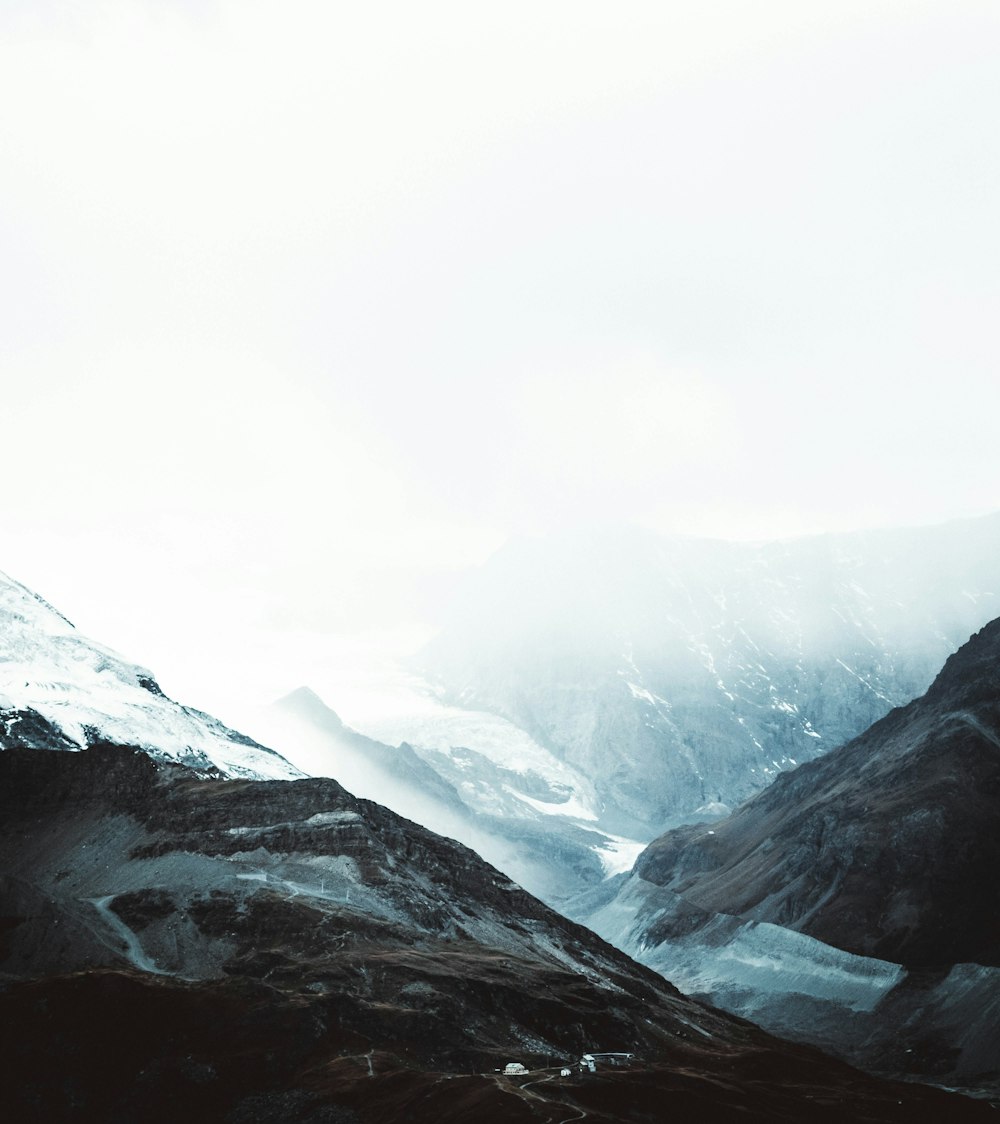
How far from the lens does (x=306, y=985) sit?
105 metres

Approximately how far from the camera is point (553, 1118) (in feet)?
253

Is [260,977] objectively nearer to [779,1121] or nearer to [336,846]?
[336,846]

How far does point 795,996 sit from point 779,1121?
113113 mm

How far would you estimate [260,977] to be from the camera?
109 metres

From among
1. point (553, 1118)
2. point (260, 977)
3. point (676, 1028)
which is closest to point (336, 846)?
point (260, 977)

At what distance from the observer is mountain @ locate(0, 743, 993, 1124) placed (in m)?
82.8

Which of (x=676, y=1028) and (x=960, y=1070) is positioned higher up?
(x=676, y=1028)

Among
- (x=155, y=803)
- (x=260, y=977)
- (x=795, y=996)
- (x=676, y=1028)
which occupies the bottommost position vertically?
(x=795, y=996)

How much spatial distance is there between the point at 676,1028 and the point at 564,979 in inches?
664

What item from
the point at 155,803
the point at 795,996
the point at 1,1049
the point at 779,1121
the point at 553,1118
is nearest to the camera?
the point at 553,1118

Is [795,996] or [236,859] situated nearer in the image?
[236,859]

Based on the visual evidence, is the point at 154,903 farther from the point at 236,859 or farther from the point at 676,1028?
the point at 676,1028

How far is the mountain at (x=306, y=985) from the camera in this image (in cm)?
8281

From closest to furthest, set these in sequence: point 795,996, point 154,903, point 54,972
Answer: point 54,972, point 154,903, point 795,996
